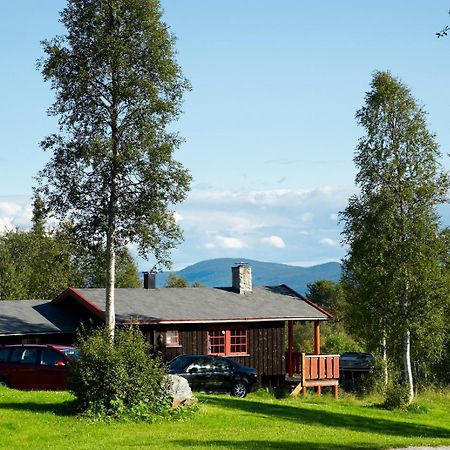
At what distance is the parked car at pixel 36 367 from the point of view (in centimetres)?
3212

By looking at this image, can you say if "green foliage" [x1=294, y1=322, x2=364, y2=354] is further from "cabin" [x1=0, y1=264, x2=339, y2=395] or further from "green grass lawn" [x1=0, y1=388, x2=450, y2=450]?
"green grass lawn" [x1=0, y1=388, x2=450, y2=450]

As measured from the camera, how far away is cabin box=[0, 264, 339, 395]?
4256cm

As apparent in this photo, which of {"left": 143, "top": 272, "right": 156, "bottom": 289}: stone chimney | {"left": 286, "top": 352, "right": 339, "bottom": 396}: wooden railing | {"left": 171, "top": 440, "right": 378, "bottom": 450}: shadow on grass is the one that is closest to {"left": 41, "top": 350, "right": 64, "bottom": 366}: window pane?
{"left": 171, "top": 440, "right": 378, "bottom": 450}: shadow on grass

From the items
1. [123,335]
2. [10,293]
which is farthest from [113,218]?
[10,293]

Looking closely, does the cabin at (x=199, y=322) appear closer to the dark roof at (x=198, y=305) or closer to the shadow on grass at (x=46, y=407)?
the dark roof at (x=198, y=305)

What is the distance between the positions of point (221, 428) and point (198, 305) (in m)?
20.1

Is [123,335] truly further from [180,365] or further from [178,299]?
[178,299]

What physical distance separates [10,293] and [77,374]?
54387 millimetres

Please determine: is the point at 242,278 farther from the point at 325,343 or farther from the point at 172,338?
the point at 325,343

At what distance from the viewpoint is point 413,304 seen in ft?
135

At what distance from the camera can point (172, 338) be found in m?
43.7

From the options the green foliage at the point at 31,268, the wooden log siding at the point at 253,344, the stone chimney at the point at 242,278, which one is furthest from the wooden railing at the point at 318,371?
the green foliage at the point at 31,268

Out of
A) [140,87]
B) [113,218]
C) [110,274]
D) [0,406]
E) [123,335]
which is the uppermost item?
[140,87]

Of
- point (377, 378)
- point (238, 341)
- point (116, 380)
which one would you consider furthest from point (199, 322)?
point (116, 380)
